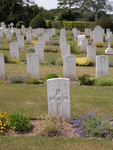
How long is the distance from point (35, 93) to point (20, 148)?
12.3 ft

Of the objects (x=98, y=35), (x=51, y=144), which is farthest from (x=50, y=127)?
(x=98, y=35)

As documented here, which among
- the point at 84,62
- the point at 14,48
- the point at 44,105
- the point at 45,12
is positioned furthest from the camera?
the point at 45,12

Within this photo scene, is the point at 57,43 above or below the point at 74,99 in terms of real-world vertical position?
above

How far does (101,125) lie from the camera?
5.34 m

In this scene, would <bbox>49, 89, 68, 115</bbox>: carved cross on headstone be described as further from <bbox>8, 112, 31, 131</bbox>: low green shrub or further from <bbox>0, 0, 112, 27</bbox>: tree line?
A: <bbox>0, 0, 112, 27</bbox>: tree line

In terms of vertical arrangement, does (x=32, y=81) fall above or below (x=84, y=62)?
below

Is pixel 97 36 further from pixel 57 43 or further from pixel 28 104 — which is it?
pixel 28 104

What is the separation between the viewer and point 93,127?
5.41 m

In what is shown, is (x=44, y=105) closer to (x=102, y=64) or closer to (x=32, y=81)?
(x=32, y=81)

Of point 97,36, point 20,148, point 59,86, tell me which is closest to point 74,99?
point 59,86

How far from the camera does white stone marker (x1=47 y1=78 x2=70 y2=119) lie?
5.74m

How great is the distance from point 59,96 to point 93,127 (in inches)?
45.5

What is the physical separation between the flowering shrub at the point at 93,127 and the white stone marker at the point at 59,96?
1.39 feet

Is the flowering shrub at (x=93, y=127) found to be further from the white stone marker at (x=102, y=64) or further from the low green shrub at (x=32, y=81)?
the white stone marker at (x=102, y=64)
